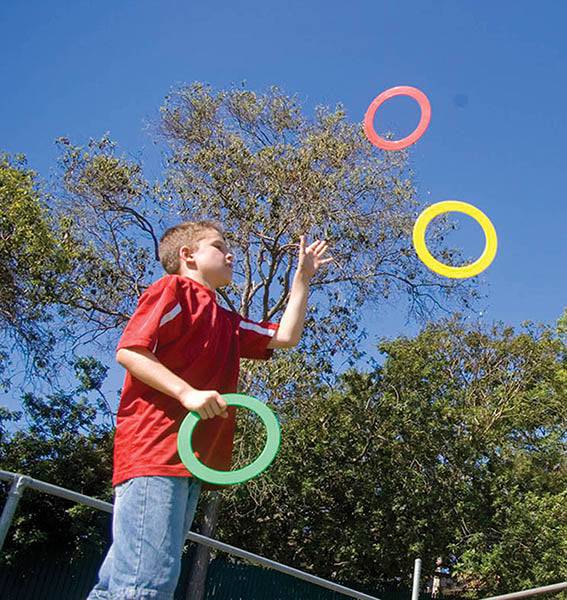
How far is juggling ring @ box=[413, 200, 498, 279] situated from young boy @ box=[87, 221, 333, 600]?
1.78 metres

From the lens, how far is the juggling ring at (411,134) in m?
5.79

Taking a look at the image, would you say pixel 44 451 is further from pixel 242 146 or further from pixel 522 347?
pixel 522 347

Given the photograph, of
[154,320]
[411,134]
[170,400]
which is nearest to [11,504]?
[170,400]

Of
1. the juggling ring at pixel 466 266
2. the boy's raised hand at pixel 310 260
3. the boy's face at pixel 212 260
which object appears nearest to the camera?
the boy's face at pixel 212 260

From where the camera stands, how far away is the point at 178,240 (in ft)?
8.20

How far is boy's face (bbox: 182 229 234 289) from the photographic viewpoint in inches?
94.9

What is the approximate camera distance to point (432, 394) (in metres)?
16.0

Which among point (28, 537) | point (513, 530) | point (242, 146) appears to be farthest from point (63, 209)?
point (513, 530)

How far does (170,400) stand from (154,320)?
24cm

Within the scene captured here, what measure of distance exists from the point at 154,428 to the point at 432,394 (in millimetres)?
14654

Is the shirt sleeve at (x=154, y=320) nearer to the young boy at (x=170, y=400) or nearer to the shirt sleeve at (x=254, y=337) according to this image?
the young boy at (x=170, y=400)

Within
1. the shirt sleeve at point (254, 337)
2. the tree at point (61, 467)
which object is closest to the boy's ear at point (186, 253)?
the shirt sleeve at point (254, 337)

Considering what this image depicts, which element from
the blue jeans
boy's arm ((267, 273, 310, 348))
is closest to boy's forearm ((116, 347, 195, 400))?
the blue jeans

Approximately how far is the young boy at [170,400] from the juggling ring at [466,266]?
5.83 ft
